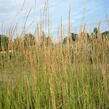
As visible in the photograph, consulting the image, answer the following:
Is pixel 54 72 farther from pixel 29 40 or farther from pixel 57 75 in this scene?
pixel 29 40

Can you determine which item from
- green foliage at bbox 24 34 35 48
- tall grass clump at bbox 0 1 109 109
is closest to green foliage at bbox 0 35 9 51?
tall grass clump at bbox 0 1 109 109

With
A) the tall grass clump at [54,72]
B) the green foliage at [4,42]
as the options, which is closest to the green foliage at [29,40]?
the tall grass clump at [54,72]

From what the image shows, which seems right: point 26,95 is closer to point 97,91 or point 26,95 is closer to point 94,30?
point 97,91

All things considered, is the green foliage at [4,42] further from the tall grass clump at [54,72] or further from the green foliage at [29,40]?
the green foliage at [29,40]

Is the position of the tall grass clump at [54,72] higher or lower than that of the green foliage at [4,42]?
lower

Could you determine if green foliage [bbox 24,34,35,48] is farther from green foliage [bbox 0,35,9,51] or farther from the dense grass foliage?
green foliage [bbox 0,35,9,51]

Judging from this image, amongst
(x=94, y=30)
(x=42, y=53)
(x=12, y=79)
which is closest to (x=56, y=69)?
(x=42, y=53)

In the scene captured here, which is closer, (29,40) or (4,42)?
(29,40)

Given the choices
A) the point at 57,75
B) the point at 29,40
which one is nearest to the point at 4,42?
the point at 29,40

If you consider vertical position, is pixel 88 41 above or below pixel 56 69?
above

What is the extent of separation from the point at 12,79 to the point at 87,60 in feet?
2.39

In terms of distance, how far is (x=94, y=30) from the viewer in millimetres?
2346

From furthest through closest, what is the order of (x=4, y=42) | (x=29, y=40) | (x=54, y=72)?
(x=4, y=42) < (x=29, y=40) < (x=54, y=72)

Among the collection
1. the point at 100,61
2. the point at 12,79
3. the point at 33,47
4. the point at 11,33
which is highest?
the point at 11,33
